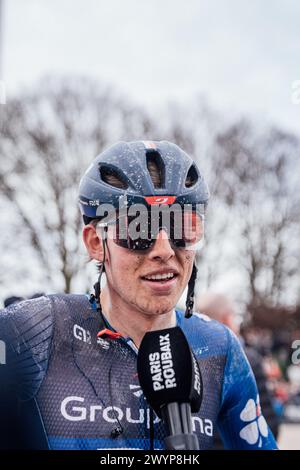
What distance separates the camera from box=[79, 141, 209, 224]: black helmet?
219cm

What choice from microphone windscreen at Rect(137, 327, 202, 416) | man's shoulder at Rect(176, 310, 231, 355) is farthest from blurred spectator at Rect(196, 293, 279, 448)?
microphone windscreen at Rect(137, 327, 202, 416)

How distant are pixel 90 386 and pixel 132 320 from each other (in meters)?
0.30

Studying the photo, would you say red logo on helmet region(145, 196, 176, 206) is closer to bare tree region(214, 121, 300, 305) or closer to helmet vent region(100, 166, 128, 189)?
helmet vent region(100, 166, 128, 189)

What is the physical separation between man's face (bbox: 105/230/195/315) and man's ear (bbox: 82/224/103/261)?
6.9 inches

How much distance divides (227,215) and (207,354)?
21344mm

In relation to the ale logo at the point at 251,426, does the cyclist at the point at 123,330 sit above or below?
above

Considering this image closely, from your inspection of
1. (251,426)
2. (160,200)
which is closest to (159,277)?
(160,200)

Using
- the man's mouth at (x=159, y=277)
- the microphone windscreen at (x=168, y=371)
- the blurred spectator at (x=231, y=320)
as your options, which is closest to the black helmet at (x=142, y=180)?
the man's mouth at (x=159, y=277)

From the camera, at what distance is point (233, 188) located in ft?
76.2

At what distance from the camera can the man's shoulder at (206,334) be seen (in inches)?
94.5

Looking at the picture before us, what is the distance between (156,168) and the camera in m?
2.33

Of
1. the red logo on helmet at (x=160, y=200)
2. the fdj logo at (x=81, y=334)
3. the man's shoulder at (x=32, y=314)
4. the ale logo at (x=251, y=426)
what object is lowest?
the ale logo at (x=251, y=426)

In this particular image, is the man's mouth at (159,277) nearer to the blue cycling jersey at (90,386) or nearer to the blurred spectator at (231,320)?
the blue cycling jersey at (90,386)
